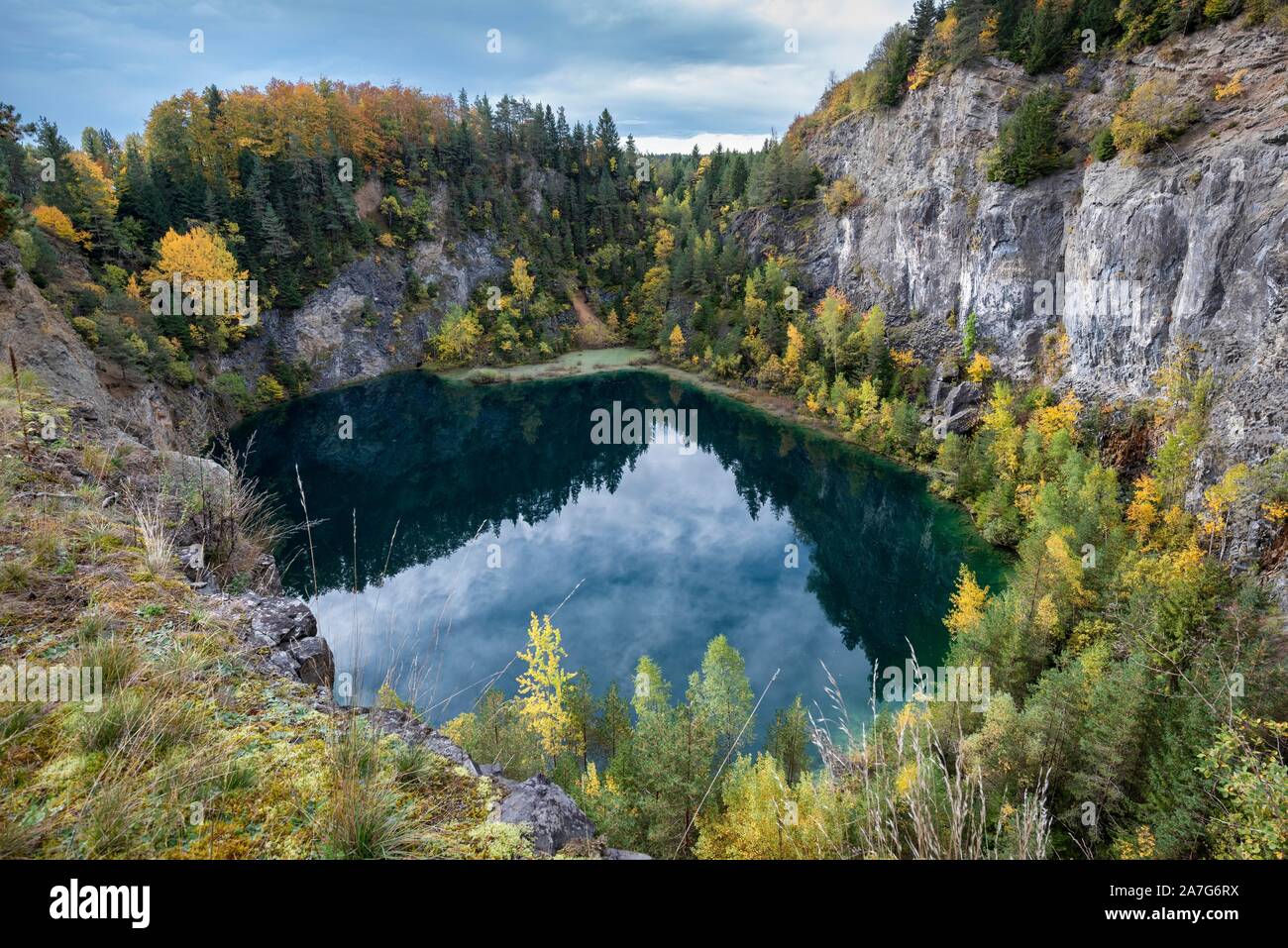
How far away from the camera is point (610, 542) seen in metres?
35.6

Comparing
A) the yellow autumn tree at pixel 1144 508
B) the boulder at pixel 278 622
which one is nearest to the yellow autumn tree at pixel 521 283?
the yellow autumn tree at pixel 1144 508

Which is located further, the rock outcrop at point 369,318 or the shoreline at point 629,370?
the rock outcrop at point 369,318

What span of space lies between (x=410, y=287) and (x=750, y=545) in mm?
54534

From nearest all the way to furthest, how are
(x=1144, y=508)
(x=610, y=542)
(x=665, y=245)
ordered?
(x=1144, y=508) < (x=610, y=542) < (x=665, y=245)

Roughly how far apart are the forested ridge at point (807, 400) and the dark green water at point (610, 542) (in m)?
2.43

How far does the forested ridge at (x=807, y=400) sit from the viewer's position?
35.4 ft
